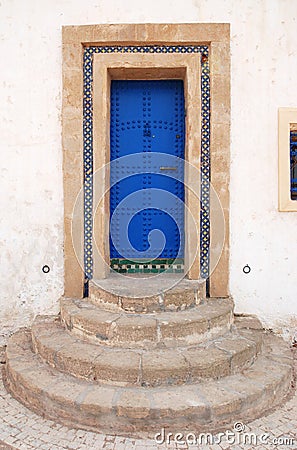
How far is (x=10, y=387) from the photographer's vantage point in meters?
3.29

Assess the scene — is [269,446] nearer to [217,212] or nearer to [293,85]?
[217,212]

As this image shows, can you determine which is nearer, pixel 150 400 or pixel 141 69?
pixel 150 400

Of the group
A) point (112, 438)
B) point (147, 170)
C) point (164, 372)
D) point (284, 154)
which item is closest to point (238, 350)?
point (164, 372)

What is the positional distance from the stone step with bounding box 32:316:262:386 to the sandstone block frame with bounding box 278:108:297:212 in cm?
148

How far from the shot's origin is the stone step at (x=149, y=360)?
2.94 meters

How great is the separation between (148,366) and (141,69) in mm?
2853

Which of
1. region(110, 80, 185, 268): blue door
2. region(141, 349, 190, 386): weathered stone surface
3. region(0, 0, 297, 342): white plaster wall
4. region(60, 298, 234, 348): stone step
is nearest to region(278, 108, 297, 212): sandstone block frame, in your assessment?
region(0, 0, 297, 342): white plaster wall

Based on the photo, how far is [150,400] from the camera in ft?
9.02

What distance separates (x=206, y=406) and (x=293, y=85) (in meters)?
3.13

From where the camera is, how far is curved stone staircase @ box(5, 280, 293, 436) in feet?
8.92

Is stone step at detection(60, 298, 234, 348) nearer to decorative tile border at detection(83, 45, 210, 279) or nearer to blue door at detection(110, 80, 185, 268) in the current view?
decorative tile border at detection(83, 45, 210, 279)

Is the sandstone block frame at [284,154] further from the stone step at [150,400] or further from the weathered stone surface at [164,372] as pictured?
the weathered stone surface at [164,372]

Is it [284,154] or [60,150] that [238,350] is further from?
[60,150]

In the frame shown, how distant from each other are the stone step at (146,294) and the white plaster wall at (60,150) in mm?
587
